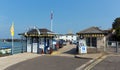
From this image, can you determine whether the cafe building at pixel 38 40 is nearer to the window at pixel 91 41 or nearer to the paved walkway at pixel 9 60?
the window at pixel 91 41

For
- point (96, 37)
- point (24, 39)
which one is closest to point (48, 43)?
point (24, 39)

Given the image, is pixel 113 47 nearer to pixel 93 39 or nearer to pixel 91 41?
pixel 93 39

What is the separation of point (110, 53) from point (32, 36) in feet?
32.5

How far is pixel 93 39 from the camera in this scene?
38.1 m

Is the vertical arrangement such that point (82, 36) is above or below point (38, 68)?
above

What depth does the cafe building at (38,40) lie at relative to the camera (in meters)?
36.9

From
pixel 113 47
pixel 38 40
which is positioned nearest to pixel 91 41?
pixel 113 47

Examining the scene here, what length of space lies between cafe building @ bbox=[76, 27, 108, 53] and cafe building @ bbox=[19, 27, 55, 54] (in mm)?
3999

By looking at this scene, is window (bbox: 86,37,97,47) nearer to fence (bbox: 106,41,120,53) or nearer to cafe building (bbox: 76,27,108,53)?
cafe building (bbox: 76,27,108,53)

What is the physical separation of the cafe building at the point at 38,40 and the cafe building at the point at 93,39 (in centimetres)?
400

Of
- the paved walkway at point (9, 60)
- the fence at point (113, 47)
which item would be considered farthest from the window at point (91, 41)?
the paved walkway at point (9, 60)

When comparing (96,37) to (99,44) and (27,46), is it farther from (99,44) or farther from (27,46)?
(27,46)

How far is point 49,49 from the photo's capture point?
36.7 meters

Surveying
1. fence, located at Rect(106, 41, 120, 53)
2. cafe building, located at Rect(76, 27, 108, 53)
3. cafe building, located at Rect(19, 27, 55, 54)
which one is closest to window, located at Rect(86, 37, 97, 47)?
cafe building, located at Rect(76, 27, 108, 53)
